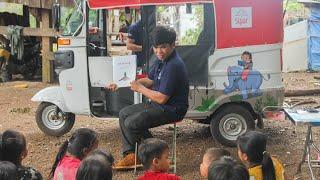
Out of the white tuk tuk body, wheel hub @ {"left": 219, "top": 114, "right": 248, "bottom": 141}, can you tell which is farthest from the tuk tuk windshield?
wheel hub @ {"left": 219, "top": 114, "right": 248, "bottom": 141}

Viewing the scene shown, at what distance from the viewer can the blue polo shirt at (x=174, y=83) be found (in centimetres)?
551

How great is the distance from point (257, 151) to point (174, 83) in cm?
179

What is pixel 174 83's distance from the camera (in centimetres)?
552

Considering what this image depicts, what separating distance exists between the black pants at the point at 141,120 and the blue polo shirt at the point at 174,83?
8cm

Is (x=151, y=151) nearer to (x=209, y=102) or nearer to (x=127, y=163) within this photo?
(x=127, y=163)

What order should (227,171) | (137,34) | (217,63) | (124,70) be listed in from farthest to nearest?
1. (137,34)
2. (217,63)
3. (124,70)
4. (227,171)

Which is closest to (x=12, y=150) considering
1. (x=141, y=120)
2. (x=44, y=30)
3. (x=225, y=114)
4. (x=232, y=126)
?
(x=141, y=120)

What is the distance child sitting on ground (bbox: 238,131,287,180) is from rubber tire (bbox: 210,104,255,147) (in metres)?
3.36

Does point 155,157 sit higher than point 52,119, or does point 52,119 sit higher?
point 155,157

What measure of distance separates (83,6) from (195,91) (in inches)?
78.2

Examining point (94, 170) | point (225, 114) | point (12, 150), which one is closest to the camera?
point (94, 170)

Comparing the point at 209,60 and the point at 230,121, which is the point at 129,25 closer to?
the point at 209,60

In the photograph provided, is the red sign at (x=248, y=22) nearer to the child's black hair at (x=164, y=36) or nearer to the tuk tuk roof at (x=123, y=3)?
the tuk tuk roof at (x=123, y=3)

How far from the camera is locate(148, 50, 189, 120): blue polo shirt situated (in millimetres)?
5508
